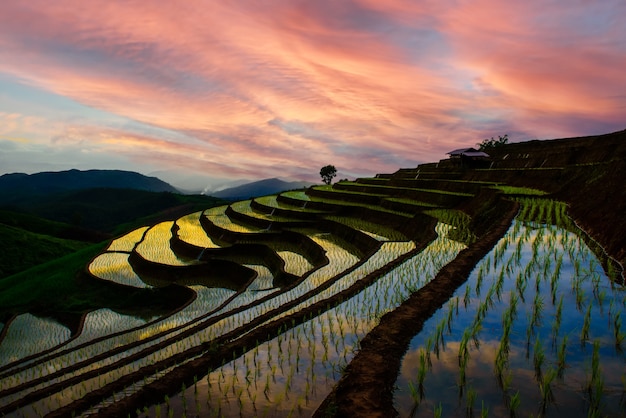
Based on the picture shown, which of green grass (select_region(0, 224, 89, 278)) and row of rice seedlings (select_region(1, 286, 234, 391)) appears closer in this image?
row of rice seedlings (select_region(1, 286, 234, 391))

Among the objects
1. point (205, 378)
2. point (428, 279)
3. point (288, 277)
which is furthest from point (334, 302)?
point (288, 277)

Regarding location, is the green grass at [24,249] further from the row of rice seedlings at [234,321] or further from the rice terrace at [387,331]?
the row of rice seedlings at [234,321]

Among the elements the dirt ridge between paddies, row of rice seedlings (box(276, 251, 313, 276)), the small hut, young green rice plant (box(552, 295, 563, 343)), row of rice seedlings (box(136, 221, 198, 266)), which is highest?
the small hut

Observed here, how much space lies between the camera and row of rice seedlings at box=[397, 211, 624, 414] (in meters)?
3.64

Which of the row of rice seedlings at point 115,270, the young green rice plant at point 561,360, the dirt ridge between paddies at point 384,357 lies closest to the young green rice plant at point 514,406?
the young green rice plant at point 561,360

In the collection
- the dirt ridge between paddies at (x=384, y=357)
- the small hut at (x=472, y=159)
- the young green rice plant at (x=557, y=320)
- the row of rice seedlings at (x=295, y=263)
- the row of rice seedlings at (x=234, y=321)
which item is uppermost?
the small hut at (x=472, y=159)

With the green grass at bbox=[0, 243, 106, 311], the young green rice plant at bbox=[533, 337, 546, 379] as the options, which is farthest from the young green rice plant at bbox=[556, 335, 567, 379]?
the green grass at bbox=[0, 243, 106, 311]

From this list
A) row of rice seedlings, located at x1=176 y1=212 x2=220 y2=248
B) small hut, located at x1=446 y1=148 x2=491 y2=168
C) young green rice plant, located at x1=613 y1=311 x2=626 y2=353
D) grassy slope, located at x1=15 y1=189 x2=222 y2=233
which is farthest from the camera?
grassy slope, located at x1=15 y1=189 x2=222 y2=233

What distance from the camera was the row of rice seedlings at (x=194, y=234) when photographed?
22.9 metres

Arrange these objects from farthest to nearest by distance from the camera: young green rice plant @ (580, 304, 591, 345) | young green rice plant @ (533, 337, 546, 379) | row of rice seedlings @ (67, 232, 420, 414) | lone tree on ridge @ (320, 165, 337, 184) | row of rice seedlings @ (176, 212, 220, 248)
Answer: lone tree on ridge @ (320, 165, 337, 184) → row of rice seedlings @ (176, 212, 220, 248) → row of rice seedlings @ (67, 232, 420, 414) → young green rice plant @ (580, 304, 591, 345) → young green rice plant @ (533, 337, 546, 379)

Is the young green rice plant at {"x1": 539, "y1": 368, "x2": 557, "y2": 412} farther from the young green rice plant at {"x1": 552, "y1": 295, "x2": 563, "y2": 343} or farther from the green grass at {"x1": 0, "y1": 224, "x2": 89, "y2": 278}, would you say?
the green grass at {"x1": 0, "y1": 224, "x2": 89, "y2": 278}

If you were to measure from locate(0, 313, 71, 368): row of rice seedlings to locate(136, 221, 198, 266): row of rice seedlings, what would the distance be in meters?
5.44

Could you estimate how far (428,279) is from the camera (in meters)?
8.04

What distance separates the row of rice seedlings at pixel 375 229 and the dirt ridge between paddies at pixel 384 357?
7885mm
